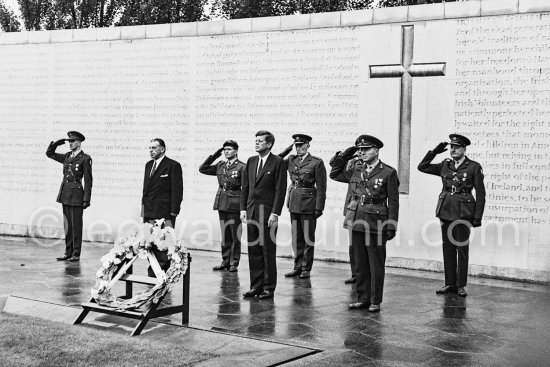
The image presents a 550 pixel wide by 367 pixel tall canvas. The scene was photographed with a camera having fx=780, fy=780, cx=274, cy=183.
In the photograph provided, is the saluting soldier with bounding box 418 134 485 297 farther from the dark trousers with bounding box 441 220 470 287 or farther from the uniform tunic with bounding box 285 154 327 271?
the uniform tunic with bounding box 285 154 327 271

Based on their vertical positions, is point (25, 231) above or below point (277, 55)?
below

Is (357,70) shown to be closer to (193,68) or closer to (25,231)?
(193,68)

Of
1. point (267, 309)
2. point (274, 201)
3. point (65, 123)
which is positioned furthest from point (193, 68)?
point (267, 309)

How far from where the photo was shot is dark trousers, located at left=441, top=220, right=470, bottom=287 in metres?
9.17

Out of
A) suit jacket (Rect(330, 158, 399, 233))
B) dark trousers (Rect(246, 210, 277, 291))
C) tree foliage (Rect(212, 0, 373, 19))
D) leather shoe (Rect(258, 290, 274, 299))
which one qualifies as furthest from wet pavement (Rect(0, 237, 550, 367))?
tree foliage (Rect(212, 0, 373, 19))

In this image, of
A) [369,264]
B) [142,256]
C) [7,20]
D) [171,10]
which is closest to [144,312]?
[142,256]

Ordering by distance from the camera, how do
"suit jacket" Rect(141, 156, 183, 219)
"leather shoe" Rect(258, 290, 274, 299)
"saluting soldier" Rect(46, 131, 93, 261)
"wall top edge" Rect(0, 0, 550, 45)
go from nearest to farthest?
"leather shoe" Rect(258, 290, 274, 299) → "suit jacket" Rect(141, 156, 183, 219) → "wall top edge" Rect(0, 0, 550, 45) → "saluting soldier" Rect(46, 131, 93, 261)

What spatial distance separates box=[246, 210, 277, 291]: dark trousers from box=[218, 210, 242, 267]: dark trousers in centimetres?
225

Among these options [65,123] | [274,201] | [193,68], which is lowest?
[274,201]

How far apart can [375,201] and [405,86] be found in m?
3.86

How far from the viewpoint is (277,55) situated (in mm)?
12617

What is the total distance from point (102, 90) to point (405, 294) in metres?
7.51

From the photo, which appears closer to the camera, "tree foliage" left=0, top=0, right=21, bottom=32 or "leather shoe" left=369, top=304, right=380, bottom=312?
"leather shoe" left=369, top=304, right=380, bottom=312

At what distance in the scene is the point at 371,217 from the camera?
803 centimetres
